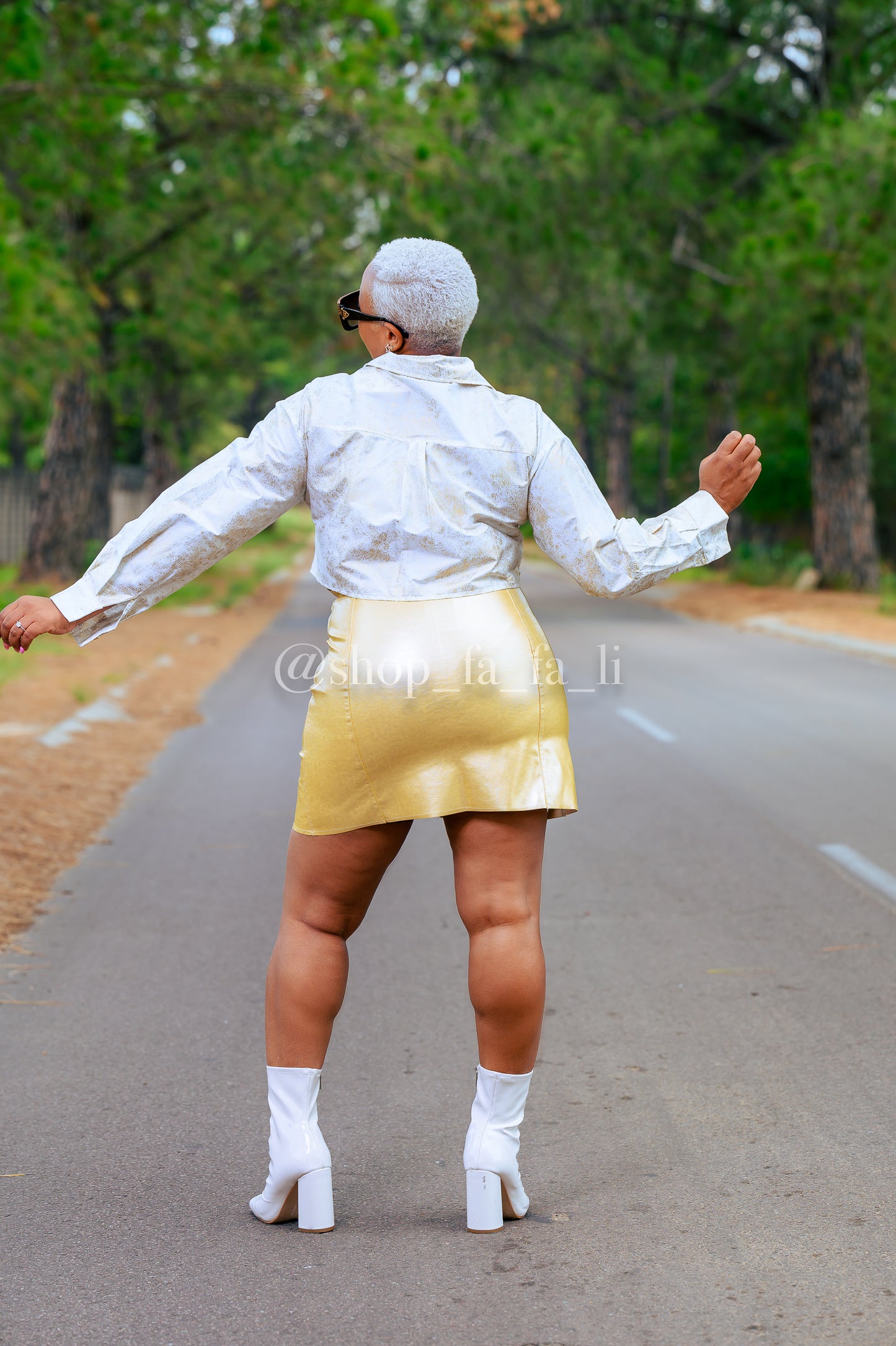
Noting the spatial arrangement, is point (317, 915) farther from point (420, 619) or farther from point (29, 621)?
point (29, 621)

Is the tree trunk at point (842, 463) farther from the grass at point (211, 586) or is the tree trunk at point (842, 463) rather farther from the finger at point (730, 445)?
the finger at point (730, 445)

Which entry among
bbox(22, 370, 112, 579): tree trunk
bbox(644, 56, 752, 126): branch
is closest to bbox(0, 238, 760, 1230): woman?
bbox(22, 370, 112, 579): tree trunk

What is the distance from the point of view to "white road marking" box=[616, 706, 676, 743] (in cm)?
1042

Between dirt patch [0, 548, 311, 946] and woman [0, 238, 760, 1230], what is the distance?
2.71 metres

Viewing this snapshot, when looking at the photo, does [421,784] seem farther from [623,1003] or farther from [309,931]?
[623,1003]

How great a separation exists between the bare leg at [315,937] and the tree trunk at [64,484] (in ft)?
67.9

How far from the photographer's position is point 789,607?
23.4m

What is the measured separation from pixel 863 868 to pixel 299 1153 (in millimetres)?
3966

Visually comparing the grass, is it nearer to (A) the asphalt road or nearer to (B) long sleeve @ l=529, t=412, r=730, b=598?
(A) the asphalt road

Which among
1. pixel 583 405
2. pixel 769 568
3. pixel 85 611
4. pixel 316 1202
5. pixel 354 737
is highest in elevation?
pixel 583 405

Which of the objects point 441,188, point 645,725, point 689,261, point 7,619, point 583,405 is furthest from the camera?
point 583,405

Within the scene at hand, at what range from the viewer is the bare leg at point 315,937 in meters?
3.11

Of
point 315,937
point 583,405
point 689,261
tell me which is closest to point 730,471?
point 315,937

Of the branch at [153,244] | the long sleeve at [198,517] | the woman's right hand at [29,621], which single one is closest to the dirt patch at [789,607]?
the branch at [153,244]
